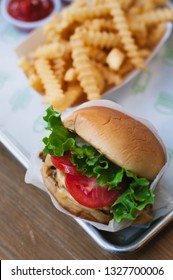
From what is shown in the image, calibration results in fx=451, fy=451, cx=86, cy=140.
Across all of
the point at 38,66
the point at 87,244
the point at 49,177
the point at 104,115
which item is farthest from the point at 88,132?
the point at 38,66

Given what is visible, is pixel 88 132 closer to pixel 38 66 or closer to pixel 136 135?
pixel 136 135

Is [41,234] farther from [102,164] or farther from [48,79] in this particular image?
[48,79]

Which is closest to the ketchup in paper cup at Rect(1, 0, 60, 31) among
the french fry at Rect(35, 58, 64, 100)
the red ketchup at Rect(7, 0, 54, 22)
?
the red ketchup at Rect(7, 0, 54, 22)

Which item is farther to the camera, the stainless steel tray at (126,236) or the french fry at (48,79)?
the french fry at (48,79)

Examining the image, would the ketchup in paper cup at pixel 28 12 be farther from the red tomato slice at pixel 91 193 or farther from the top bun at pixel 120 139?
the red tomato slice at pixel 91 193

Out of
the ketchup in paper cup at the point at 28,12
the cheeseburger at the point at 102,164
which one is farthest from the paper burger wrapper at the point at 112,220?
the ketchup in paper cup at the point at 28,12

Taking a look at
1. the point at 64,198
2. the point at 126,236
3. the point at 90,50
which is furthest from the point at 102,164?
the point at 90,50
